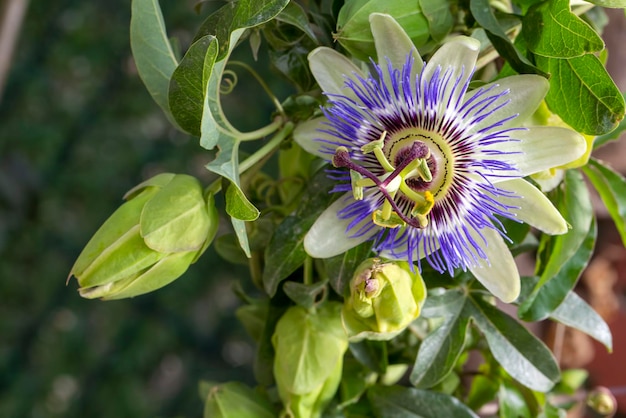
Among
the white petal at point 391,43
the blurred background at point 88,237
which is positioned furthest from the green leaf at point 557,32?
the blurred background at point 88,237

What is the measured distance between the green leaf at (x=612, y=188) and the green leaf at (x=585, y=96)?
191mm

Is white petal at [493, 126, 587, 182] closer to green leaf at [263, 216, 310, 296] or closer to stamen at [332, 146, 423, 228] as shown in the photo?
stamen at [332, 146, 423, 228]

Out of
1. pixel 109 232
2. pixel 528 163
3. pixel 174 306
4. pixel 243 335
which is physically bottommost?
pixel 243 335

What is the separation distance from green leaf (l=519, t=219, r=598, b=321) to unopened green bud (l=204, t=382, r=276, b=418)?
0.33 meters

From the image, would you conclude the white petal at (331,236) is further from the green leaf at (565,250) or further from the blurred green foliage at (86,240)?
the blurred green foliage at (86,240)

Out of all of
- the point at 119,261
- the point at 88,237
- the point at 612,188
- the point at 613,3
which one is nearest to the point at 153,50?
the point at 119,261

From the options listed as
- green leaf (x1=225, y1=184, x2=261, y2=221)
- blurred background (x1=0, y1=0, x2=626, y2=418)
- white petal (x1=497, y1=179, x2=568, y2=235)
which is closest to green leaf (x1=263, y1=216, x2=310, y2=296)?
green leaf (x1=225, y1=184, x2=261, y2=221)

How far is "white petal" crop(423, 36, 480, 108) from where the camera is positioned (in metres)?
0.59

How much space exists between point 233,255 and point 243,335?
2.43ft

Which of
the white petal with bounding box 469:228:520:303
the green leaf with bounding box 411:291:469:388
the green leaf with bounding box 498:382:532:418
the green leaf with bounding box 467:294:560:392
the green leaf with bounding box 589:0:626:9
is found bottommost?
the green leaf with bounding box 498:382:532:418

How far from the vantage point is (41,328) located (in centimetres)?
159

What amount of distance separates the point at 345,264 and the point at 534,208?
0.19 meters

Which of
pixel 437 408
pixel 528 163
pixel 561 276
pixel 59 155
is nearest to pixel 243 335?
pixel 59 155

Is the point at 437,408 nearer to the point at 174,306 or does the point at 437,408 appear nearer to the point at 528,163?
the point at 528,163
